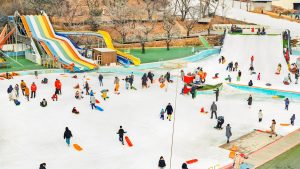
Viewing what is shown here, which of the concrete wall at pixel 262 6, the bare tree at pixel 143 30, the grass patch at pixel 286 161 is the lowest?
the grass patch at pixel 286 161

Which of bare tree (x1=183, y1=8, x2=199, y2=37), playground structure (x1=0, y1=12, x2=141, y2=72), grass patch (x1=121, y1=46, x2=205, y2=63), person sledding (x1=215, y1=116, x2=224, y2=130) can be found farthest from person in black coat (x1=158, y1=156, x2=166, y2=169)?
bare tree (x1=183, y1=8, x2=199, y2=37)

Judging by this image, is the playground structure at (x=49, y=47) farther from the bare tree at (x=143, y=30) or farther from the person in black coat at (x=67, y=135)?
the person in black coat at (x=67, y=135)

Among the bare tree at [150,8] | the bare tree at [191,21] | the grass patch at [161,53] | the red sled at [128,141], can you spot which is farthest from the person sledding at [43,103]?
the bare tree at [150,8]

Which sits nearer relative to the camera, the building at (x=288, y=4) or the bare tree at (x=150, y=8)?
the bare tree at (x=150, y=8)

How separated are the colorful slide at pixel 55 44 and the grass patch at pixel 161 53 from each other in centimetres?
726

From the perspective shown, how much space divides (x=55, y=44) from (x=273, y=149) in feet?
86.9

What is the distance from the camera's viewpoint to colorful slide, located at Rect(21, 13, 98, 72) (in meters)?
38.2

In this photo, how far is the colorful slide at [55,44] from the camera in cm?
3819

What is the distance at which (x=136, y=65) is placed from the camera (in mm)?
40281

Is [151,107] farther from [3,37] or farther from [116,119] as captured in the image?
[3,37]

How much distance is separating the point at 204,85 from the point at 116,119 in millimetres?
9006

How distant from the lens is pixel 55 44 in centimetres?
4109

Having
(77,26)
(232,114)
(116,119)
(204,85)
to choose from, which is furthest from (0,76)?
(77,26)

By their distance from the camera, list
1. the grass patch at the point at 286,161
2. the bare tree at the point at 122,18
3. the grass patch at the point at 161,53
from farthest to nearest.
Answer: the bare tree at the point at 122,18
the grass patch at the point at 161,53
the grass patch at the point at 286,161
